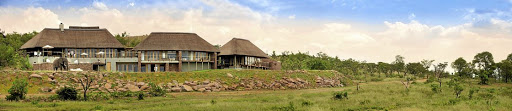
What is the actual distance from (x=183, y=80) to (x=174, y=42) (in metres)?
10.9

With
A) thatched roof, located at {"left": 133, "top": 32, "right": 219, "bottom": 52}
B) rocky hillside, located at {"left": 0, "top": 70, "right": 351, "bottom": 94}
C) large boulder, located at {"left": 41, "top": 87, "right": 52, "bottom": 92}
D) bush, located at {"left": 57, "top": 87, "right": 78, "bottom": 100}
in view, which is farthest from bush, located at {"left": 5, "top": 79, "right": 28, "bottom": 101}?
thatched roof, located at {"left": 133, "top": 32, "right": 219, "bottom": 52}

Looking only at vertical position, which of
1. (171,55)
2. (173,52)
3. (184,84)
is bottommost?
(184,84)

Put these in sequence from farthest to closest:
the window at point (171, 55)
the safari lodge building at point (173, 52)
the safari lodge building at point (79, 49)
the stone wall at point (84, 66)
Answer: the window at point (171, 55) < the safari lodge building at point (173, 52) < the safari lodge building at point (79, 49) < the stone wall at point (84, 66)

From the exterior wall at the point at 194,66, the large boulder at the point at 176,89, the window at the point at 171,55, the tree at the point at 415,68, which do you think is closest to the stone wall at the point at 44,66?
the window at the point at 171,55

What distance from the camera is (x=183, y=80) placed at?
4441 cm

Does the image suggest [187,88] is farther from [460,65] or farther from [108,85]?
[460,65]

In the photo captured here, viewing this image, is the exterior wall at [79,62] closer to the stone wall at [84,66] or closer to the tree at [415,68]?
the stone wall at [84,66]

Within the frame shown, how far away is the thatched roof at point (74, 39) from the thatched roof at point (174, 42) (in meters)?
3.10

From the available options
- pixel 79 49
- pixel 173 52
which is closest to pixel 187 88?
pixel 173 52

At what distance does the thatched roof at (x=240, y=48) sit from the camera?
2224 inches

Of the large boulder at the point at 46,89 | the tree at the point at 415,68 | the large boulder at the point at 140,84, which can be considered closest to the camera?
the large boulder at the point at 46,89

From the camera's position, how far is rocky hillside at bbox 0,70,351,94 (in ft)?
128

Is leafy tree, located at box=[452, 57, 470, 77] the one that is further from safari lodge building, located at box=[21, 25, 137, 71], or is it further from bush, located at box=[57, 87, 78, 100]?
bush, located at box=[57, 87, 78, 100]

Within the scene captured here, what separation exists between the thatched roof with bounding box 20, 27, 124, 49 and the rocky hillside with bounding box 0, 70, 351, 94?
11019 mm
